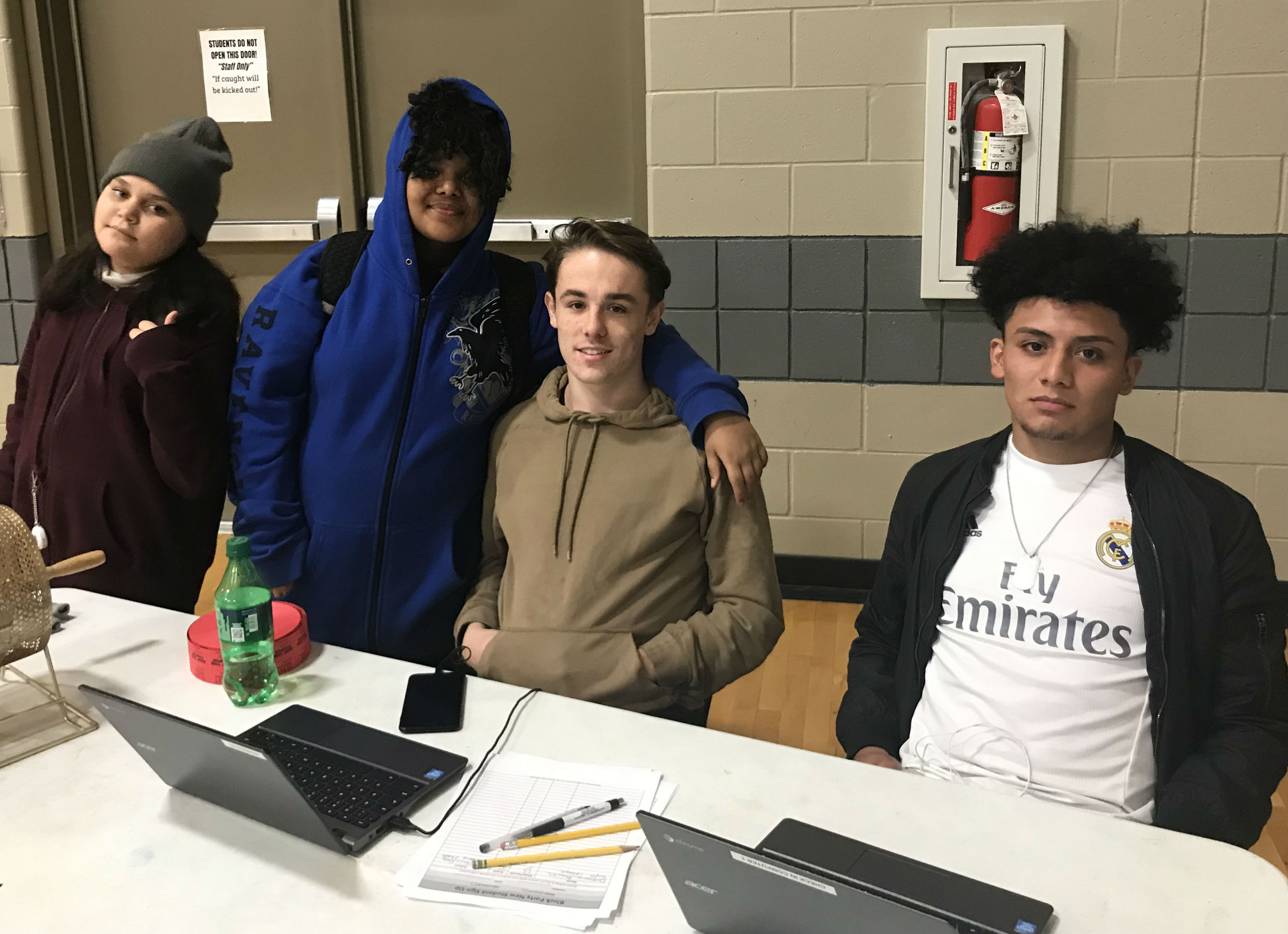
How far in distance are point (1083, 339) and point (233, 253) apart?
3.07 m

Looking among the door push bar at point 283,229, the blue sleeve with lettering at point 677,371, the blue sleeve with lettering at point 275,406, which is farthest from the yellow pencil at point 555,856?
the door push bar at point 283,229

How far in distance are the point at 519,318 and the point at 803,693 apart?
1422 millimetres

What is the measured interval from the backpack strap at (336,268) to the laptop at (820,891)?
3.82 ft

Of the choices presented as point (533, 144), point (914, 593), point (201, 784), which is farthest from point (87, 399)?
point (533, 144)

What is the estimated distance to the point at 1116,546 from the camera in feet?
4.77

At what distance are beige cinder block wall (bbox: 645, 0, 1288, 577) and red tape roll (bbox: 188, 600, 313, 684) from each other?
2.01 meters

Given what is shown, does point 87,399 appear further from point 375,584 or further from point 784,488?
point 784,488

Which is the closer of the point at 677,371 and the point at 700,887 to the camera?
the point at 700,887

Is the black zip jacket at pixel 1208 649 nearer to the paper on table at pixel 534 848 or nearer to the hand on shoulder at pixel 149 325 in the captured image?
the paper on table at pixel 534 848

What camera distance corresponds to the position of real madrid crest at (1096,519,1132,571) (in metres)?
1.45

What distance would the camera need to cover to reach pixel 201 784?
1.18 meters

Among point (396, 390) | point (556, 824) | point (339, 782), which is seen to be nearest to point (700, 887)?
point (556, 824)

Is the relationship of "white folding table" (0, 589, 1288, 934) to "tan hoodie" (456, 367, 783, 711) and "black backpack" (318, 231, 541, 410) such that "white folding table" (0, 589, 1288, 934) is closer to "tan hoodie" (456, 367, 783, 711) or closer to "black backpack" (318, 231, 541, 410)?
"tan hoodie" (456, 367, 783, 711)

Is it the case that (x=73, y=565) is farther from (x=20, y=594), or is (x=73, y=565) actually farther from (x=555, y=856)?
(x=555, y=856)
